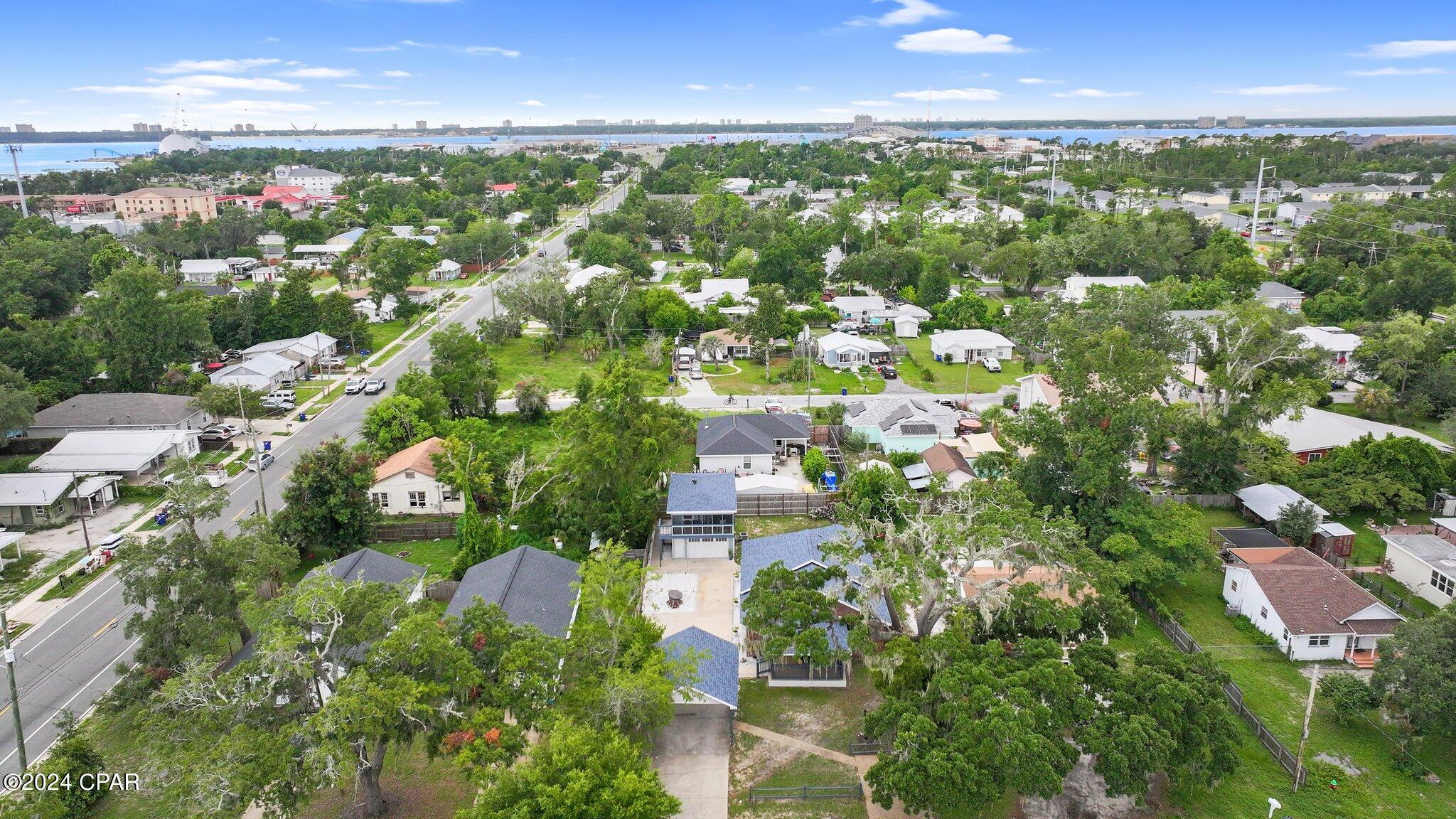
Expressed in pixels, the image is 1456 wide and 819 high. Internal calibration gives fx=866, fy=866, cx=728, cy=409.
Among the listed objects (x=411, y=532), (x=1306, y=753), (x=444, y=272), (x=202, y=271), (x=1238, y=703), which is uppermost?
(x=202, y=271)

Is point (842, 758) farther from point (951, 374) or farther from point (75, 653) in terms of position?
point (951, 374)

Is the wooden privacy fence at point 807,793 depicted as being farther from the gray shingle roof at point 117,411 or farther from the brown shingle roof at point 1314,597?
the gray shingle roof at point 117,411

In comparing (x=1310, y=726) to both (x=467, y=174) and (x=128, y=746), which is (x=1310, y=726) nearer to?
(x=128, y=746)

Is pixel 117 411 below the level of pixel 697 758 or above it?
above

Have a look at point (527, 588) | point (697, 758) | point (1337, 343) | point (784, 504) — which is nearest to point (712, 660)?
point (697, 758)

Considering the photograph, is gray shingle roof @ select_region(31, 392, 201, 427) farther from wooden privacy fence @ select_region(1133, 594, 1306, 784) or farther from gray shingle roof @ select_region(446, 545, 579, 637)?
wooden privacy fence @ select_region(1133, 594, 1306, 784)

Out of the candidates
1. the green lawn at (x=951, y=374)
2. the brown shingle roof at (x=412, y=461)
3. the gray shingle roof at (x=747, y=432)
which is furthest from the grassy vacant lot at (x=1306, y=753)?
the brown shingle roof at (x=412, y=461)

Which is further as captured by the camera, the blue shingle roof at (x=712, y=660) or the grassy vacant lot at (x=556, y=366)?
the grassy vacant lot at (x=556, y=366)
